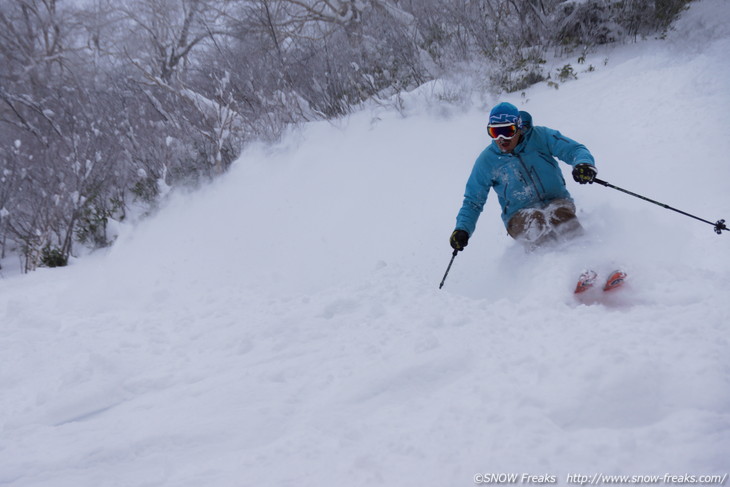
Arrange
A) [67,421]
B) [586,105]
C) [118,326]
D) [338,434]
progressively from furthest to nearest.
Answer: [586,105], [118,326], [67,421], [338,434]

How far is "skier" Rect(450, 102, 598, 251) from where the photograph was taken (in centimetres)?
326

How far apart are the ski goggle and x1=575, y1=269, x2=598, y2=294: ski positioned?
1.20 metres

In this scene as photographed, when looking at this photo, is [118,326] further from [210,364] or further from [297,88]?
[297,88]

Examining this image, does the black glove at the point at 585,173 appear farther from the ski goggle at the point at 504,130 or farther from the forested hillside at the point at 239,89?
the forested hillside at the point at 239,89

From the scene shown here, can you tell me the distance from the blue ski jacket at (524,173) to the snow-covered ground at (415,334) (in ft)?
1.76

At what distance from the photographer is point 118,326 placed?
11.5ft

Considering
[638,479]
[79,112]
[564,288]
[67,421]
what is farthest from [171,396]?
[79,112]

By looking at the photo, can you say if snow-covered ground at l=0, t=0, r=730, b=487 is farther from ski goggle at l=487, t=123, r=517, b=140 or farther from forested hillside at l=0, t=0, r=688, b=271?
ski goggle at l=487, t=123, r=517, b=140

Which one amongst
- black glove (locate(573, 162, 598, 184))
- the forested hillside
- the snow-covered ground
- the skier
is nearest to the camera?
the snow-covered ground

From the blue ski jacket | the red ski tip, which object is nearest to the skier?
the blue ski jacket

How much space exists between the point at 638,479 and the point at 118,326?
379 centimetres

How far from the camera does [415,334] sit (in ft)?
8.55

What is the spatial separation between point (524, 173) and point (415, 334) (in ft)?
5.70

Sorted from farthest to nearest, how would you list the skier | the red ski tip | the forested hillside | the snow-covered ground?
the forested hillside → the skier → the red ski tip → the snow-covered ground
